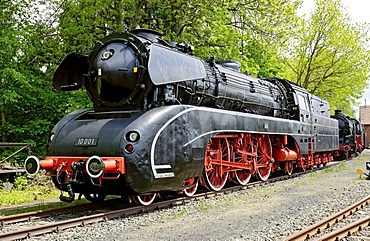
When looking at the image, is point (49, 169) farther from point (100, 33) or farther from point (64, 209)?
point (100, 33)

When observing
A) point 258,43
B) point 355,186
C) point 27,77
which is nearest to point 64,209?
point 355,186

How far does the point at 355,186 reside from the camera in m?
11.1

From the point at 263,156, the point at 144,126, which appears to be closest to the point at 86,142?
the point at 144,126

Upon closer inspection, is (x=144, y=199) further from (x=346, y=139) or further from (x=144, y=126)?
(x=346, y=139)

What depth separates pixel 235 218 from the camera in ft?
22.9

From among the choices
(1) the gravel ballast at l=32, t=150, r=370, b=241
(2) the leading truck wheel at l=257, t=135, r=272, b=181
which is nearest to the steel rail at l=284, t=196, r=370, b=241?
(1) the gravel ballast at l=32, t=150, r=370, b=241

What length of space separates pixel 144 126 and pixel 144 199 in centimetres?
161

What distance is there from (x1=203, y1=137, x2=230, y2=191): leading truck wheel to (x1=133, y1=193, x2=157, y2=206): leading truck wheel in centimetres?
157

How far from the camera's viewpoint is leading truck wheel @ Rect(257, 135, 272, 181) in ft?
37.9

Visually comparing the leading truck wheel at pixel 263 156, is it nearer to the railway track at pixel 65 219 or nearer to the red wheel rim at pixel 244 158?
the red wheel rim at pixel 244 158

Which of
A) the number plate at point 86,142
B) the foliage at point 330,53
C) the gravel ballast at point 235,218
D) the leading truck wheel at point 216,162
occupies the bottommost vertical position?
the gravel ballast at point 235,218

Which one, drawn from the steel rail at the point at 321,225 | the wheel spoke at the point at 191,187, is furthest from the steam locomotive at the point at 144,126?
the steel rail at the point at 321,225

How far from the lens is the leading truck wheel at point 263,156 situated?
11548 millimetres

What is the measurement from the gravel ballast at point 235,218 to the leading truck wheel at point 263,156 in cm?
132
